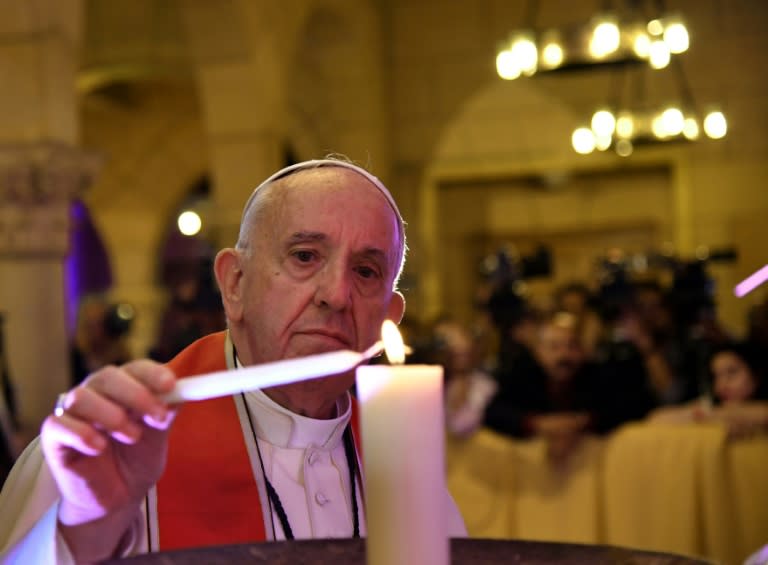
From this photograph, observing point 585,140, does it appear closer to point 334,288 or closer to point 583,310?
point 583,310

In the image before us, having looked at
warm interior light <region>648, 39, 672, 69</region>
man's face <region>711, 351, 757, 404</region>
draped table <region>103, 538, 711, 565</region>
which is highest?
warm interior light <region>648, 39, 672, 69</region>

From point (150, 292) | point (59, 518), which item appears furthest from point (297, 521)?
point (150, 292)

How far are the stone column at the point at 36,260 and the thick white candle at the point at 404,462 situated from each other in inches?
223

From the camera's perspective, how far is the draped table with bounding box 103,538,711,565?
1.35m

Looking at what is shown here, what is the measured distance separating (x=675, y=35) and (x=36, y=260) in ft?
16.6

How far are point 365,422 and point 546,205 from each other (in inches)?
491

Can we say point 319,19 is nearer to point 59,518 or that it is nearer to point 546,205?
point 546,205

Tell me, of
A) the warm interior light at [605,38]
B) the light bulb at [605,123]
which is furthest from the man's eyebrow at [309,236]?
the light bulb at [605,123]

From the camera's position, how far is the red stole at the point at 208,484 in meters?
1.95

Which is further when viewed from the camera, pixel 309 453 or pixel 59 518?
pixel 309 453

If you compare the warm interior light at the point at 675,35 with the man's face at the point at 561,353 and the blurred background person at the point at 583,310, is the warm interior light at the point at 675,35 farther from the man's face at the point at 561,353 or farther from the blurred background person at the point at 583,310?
the man's face at the point at 561,353

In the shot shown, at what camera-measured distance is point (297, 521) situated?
211 cm

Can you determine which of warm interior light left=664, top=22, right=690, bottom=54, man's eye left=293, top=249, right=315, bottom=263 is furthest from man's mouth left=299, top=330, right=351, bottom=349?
warm interior light left=664, top=22, right=690, bottom=54

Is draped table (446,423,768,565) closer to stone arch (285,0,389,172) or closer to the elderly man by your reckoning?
the elderly man
